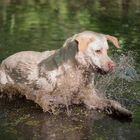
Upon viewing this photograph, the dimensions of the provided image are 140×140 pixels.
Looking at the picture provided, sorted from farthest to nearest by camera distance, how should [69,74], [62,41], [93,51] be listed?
[62,41]
[69,74]
[93,51]

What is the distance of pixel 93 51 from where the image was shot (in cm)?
904

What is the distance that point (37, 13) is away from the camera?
19.6 metres

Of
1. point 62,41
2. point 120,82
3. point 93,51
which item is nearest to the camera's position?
point 93,51

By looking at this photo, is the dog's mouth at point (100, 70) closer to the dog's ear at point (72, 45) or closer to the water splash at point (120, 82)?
the dog's ear at point (72, 45)

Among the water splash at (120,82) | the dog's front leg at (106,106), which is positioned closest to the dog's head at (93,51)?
the dog's front leg at (106,106)

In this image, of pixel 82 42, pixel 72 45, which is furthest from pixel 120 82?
pixel 82 42

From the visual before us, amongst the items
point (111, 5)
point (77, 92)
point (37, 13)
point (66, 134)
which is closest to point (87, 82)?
point (77, 92)

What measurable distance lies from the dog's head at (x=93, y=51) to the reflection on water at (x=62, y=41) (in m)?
0.92

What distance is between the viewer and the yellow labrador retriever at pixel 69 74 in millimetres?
9039

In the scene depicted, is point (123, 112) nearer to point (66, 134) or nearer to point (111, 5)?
point (66, 134)

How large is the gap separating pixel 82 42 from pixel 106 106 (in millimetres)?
1295

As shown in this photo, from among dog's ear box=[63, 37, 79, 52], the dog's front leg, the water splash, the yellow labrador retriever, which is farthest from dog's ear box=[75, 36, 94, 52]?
the water splash

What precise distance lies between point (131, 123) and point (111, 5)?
14.8 metres

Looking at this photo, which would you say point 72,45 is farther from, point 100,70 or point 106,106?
point 106,106
